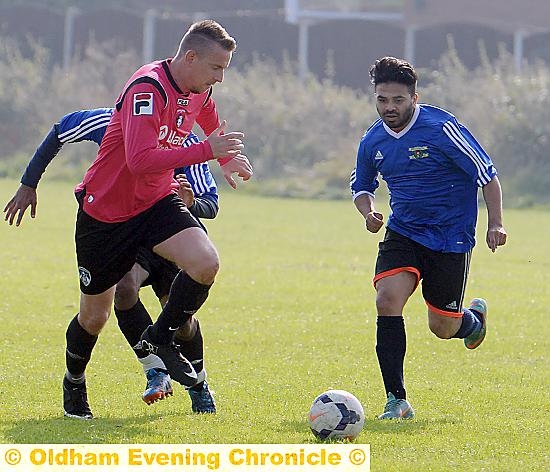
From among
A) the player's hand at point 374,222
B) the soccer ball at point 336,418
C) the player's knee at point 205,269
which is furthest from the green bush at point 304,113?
the soccer ball at point 336,418

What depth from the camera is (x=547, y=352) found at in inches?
395

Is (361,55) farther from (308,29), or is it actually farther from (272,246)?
(272,246)

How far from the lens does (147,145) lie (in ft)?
20.8

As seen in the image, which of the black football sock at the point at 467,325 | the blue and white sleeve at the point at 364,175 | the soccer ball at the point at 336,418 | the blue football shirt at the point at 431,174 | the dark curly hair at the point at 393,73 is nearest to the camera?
the soccer ball at the point at 336,418

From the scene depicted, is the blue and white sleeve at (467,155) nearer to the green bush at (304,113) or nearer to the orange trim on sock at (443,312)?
the orange trim on sock at (443,312)

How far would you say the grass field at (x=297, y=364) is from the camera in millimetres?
6426

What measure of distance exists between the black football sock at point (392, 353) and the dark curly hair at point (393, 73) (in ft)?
4.55

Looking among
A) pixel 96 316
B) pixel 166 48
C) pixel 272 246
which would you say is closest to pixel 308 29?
pixel 166 48

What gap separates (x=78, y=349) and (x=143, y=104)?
1.56 m

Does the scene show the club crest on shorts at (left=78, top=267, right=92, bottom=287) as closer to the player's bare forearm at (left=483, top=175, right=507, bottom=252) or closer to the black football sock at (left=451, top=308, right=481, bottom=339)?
the player's bare forearm at (left=483, top=175, right=507, bottom=252)

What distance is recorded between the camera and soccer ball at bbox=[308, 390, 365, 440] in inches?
245

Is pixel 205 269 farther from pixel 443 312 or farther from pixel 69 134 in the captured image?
pixel 443 312

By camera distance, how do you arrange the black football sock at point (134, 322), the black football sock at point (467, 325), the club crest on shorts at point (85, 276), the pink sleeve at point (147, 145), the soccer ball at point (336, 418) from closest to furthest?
the soccer ball at point (336, 418) < the pink sleeve at point (147, 145) < the club crest on shorts at point (85, 276) < the black football sock at point (134, 322) < the black football sock at point (467, 325)

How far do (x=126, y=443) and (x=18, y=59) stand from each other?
128ft
